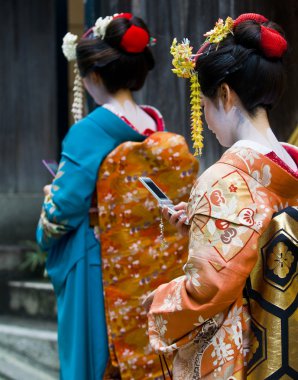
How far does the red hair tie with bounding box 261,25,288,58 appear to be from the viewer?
→ 2.38 m

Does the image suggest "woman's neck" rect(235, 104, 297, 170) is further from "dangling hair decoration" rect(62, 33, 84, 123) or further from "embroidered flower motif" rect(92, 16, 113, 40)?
"dangling hair decoration" rect(62, 33, 84, 123)

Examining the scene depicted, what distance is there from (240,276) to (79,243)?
2.03 metres

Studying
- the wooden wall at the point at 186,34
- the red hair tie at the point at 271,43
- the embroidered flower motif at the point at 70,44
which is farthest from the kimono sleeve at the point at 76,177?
the red hair tie at the point at 271,43

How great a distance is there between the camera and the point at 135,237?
408 cm

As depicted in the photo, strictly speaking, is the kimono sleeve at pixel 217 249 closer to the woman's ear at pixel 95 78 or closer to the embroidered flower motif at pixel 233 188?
the embroidered flower motif at pixel 233 188

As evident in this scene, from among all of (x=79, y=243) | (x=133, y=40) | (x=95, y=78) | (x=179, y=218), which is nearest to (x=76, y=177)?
(x=79, y=243)

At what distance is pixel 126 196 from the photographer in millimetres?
4051

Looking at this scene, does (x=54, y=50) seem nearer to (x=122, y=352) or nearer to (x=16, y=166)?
(x=16, y=166)

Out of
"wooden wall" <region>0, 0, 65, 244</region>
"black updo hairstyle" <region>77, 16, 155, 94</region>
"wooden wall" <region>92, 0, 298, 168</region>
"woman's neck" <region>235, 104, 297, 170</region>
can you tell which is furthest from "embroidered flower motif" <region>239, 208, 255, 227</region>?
"wooden wall" <region>0, 0, 65, 244</region>

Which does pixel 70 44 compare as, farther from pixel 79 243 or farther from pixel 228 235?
pixel 228 235

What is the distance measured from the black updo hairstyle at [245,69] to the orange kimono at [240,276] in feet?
0.57

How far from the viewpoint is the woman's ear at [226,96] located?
2385 millimetres

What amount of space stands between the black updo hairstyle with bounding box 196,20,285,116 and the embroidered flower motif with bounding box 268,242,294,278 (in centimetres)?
41

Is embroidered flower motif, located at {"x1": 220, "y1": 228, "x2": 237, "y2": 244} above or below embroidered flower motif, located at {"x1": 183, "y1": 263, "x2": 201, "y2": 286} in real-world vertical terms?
above
